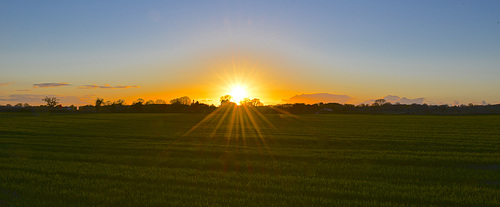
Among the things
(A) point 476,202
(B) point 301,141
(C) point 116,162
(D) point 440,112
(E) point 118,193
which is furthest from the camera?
(D) point 440,112

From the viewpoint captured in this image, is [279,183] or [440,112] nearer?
[279,183]

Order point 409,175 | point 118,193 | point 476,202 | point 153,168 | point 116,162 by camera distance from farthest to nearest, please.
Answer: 1. point 116,162
2. point 153,168
3. point 409,175
4. point 118,193
5. point 476,202

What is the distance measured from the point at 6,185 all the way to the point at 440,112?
140 metres

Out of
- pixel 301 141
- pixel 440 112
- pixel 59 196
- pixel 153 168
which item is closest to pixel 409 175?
pixel 153 168

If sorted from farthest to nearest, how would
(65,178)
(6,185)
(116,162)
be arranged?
1. (116,162)
2. (65,178)
3. (6,185)

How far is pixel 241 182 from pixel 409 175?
6.11 m

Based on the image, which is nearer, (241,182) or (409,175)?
(241,182)

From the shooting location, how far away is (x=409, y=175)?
1162cm

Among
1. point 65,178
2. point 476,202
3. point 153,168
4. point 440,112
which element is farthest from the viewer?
point 440,112

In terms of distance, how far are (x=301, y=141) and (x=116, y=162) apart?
13.9 meters

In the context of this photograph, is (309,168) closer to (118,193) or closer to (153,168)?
(153,168)

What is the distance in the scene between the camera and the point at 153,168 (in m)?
A: 12.6

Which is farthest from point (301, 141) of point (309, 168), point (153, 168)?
point (153, 168)

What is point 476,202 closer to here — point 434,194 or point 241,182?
point 434,194
